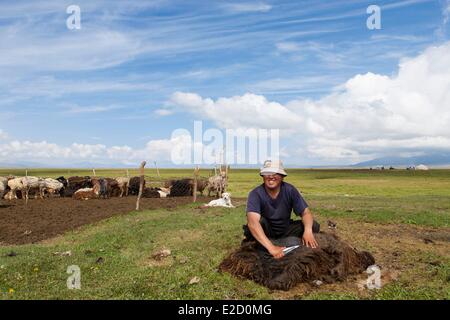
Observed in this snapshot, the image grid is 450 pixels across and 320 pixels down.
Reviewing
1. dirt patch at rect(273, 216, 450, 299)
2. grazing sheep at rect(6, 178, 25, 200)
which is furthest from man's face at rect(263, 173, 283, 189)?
grazing sheep at rect(6, 178, 25, 200)

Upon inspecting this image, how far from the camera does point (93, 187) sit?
36344 millimetres

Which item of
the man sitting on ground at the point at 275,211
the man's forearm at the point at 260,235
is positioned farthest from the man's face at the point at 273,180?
the man's forearm at the point at 260,235

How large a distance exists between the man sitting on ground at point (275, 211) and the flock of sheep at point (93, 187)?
27.7 metres

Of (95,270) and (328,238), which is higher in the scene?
(328,238)

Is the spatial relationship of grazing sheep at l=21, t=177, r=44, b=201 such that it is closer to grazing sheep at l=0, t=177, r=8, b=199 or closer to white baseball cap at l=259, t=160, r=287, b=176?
grazing sheep at l=0, t=177, r=8, b=199

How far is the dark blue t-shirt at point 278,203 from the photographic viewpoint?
9.66 meters

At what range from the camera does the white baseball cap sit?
9497mm

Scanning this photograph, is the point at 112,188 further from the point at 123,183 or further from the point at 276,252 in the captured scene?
the point at 276,252

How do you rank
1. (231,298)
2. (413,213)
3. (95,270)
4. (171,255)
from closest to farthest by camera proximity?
1. (231,298)
2. (95,270)
3. (171,255)
4. (413,213)

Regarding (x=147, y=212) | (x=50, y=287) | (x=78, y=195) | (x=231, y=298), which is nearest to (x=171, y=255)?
(x=50, y=287)

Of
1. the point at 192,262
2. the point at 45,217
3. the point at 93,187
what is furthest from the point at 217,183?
the point at 192,262
